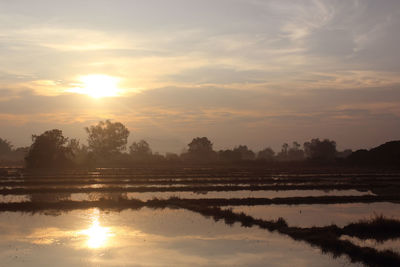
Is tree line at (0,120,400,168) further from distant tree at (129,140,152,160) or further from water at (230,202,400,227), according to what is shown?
water at (230,202,400,227)

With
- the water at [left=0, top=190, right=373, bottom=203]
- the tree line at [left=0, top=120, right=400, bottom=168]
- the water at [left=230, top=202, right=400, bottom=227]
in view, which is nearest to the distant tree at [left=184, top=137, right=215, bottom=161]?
the tree line at [left=0, top=120, right=400, bottom=168]

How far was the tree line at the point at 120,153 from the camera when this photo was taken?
2206 inches

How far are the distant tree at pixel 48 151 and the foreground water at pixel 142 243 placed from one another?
1542 inches

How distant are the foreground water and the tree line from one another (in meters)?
40.0

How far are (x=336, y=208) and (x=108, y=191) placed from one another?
518 inches

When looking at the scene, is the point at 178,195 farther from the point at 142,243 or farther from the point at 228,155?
the point at 228,155

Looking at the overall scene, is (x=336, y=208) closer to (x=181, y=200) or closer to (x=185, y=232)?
(x=181, y=200)

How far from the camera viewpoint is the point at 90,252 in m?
11.5

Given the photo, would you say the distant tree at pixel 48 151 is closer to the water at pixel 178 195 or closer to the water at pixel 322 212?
the water at pixel 178 195

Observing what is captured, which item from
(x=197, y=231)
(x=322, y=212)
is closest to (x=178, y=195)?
(x=322, y=212)

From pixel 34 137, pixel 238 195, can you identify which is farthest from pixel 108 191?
pixel 34 137

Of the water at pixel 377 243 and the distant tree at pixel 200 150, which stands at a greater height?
the distant tree at pixel 200 150

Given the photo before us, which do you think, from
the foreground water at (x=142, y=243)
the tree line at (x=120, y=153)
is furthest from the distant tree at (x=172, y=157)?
the foreground water at (x=142, y=243)

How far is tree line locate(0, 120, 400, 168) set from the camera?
184 ft
